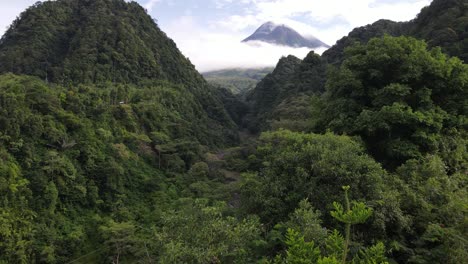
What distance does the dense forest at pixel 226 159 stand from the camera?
7.67 meters

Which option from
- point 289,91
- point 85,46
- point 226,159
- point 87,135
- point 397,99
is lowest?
point 226,159

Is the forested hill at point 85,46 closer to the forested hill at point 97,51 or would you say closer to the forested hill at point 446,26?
the forested hill at point 97,51

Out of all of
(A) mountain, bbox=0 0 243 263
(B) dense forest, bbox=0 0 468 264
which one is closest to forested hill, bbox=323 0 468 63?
(B) dense forest, bbox=0 0 468 264

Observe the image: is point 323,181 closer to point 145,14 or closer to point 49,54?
point 49,54

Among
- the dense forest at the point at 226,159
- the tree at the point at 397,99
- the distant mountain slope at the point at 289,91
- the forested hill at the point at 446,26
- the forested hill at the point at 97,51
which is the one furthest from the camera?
the forested hill at the point at 97,51

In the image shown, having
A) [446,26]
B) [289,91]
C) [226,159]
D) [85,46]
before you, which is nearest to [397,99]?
[446,26]

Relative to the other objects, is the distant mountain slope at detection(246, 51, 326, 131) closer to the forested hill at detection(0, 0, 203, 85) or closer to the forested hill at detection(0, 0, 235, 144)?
the forested hill at detection(0, 0, 235, 144)

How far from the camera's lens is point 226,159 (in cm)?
3072

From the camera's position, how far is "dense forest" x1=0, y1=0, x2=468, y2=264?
7.67m

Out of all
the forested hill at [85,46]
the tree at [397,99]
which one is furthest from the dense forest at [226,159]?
the forested hill at [85,46]

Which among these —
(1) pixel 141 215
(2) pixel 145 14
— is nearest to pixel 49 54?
(2) pixel 145 14

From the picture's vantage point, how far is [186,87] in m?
54.4

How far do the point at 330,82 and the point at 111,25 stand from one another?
40.6 m

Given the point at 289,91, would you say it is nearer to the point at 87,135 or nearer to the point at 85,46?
the point at 85,46
